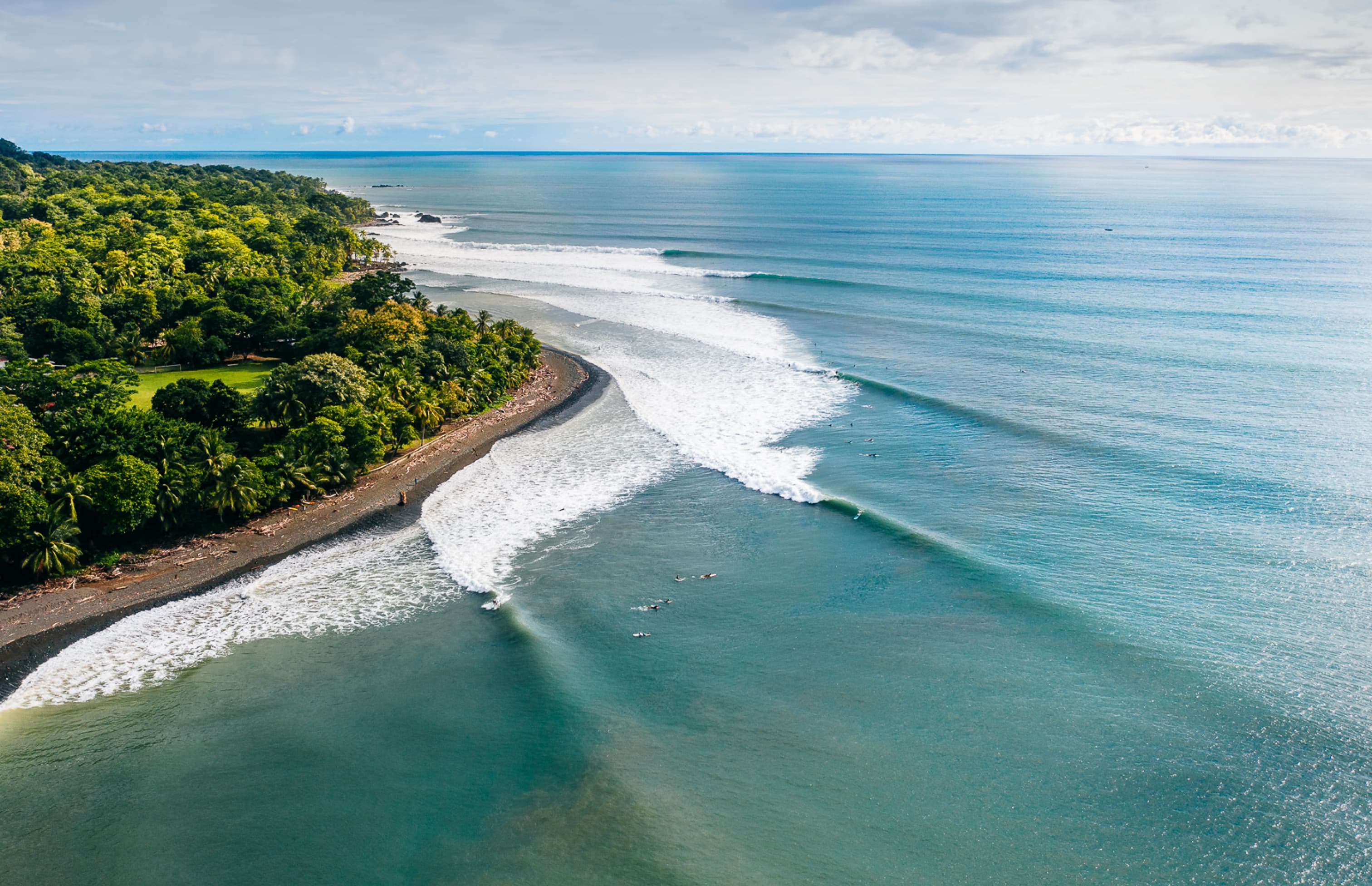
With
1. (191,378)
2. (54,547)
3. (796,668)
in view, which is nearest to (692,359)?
(191,378)

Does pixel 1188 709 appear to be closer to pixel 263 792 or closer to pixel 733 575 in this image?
pixel 733 575

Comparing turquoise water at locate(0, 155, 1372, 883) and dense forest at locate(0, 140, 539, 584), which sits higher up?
dense forest at locate(0, 140, 539, 584)

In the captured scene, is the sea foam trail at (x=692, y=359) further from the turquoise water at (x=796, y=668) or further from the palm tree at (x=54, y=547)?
the palm tree at (x=54, y=547)

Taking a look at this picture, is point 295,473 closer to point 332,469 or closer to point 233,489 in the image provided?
point 332,469

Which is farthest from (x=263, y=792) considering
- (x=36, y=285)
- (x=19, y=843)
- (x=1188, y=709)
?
(x=36, y=285)

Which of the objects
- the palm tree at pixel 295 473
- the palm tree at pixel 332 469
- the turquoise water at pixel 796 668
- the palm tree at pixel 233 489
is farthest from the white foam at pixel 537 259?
the palm tree at pixel 233 489

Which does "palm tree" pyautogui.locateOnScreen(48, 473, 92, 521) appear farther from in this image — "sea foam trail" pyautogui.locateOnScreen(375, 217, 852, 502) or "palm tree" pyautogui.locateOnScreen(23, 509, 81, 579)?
"sea foam trail" pyautogui.locateOnScreen(375, 217, 852, 502)

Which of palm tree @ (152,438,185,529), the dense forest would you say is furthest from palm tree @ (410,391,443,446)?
palm tree @ (152,438,185,529)
